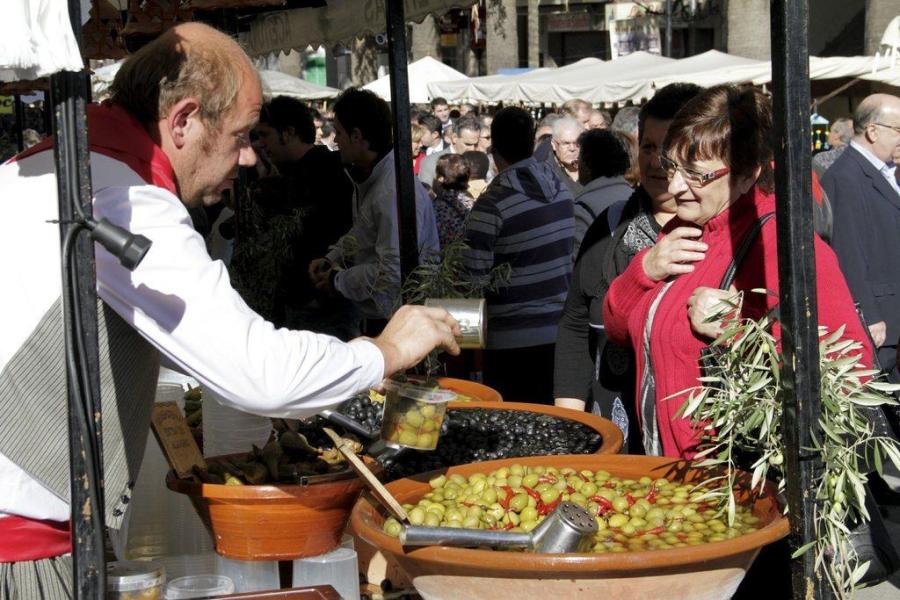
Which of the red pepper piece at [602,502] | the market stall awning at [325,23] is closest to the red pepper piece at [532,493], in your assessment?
the red pepper piece at [602,502]

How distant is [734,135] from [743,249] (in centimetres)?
26

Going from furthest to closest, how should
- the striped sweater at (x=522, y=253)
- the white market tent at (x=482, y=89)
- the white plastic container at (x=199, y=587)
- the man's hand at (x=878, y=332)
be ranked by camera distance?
the white market tent at (x=482, y=89)
the man's hand at (x=878, y=332)
the striped sweater at (x=522, y=253)
the white plastic container at (x=199, y=587)

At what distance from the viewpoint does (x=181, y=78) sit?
1999 millimetres

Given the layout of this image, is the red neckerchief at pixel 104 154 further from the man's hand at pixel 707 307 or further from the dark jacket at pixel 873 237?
the dark jacket at pixel 873 237

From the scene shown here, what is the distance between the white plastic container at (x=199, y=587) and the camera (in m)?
2.11

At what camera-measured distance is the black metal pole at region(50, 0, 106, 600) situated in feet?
5.20

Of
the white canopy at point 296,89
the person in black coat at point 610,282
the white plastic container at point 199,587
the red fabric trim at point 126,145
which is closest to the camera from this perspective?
the red fabric trim at point 126,145

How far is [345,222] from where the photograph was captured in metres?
5.91

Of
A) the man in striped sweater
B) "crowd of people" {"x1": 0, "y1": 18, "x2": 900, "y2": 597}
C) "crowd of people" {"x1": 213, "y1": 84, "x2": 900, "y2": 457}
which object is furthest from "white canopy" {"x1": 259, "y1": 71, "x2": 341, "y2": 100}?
"crowd of people" {"x1": 0, "y1": 18, "x2": 900, "y2": 597}

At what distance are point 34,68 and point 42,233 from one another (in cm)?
41

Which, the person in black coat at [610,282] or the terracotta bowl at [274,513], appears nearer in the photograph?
the terracotta bowl at [274,513]

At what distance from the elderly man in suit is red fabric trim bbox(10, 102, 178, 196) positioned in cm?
439

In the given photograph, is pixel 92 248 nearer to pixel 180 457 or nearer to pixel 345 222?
pixel 180 457

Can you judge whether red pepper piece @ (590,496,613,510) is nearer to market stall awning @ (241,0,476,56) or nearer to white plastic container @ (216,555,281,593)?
white plastic container @ (216,555,281,593)
